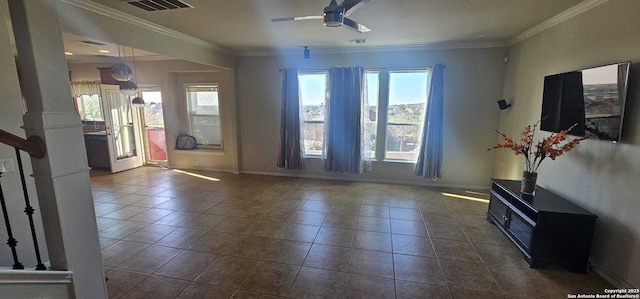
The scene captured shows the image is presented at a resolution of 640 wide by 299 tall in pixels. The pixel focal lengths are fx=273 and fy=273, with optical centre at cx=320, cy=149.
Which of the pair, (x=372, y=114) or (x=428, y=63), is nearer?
(x=428, y=63)

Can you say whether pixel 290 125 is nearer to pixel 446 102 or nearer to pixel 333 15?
pixel 446 102

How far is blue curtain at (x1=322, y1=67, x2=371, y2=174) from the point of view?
501 centimetres

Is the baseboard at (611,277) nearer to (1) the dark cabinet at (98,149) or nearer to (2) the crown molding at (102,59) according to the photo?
(2) the crown molding at (102,59)

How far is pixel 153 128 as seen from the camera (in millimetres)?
6707

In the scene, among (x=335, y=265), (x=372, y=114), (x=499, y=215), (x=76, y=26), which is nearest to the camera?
(x=335, y=265)

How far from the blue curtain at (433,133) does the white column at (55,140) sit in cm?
460

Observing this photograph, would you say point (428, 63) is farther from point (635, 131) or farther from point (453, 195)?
point (635, 131)

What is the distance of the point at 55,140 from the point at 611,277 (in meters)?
4.28

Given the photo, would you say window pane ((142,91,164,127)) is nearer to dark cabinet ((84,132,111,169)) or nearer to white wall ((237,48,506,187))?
dark cabinet ((84,132,111,169))

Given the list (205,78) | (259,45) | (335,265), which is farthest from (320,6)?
(205,78)

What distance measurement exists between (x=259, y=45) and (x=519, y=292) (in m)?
4.80

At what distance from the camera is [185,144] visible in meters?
6.39

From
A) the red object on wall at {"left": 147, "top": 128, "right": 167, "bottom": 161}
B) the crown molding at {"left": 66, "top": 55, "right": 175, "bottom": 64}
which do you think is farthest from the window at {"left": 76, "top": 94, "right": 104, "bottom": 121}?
the red object on wall at {"left": 147, "top": 128, "right": 167, "bottom": 161}

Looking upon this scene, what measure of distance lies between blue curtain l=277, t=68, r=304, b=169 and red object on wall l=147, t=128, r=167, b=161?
3231 mm
